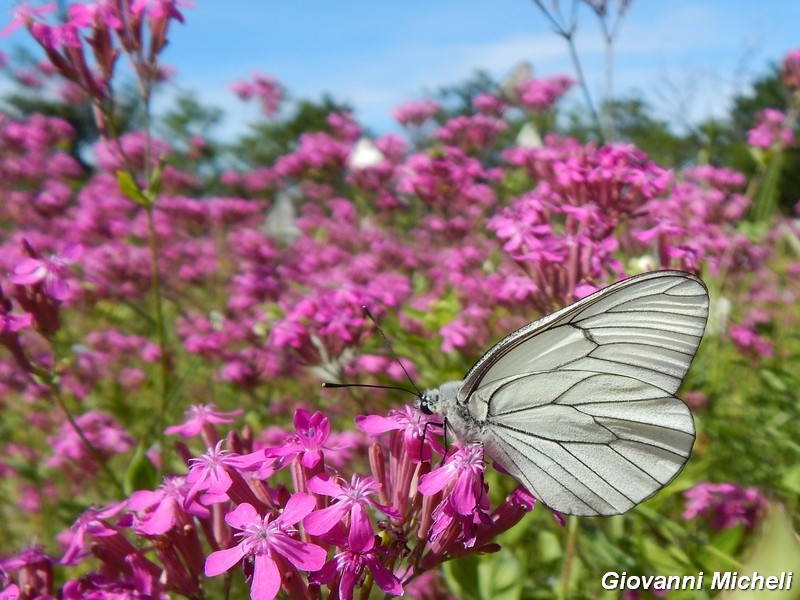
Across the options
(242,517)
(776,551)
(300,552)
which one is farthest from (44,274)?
(776,551)

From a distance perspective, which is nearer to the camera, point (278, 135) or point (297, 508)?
point (297, 508)

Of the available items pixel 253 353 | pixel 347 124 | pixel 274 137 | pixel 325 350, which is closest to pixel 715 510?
pixel 325 350

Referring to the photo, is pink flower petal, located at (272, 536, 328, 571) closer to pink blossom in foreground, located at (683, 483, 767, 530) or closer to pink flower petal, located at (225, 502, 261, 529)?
pink flower petal, located at (225, 502, 261, 529)

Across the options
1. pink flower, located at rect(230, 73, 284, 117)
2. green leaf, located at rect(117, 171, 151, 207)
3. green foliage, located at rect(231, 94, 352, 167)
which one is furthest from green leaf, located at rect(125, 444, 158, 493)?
green foliage, located at rect(231, 94, 352, 167)

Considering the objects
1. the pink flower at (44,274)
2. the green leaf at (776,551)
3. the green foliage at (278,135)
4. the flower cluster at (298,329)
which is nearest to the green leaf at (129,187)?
the flower cluster at (298,329)

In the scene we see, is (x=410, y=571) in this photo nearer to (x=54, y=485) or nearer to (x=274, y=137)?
(x=54, y=485)

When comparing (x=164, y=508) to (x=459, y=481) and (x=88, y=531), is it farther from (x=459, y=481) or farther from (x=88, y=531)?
(x=459, y=481)
